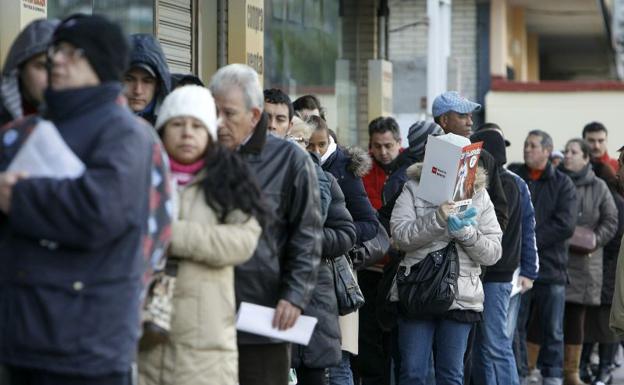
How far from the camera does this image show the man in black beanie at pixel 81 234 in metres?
4.62

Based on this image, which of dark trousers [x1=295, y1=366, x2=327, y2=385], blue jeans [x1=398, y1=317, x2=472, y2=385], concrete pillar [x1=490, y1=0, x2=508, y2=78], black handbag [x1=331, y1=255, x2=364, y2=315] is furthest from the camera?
concrete pillar [x1=490, y1=0, x2=508, y2=78]

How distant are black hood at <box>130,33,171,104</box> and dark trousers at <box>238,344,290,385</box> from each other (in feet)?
3.80

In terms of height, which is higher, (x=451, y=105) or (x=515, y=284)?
(x=451, y=105)

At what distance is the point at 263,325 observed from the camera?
629cm

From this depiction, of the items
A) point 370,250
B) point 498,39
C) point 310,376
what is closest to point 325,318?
point 310,376

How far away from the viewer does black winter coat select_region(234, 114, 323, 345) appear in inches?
249

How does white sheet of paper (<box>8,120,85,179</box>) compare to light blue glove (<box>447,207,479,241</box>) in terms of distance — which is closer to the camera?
white sheet of paper (<box>8,120,85,179</box>)

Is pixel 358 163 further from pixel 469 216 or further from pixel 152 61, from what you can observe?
pixel 152 61

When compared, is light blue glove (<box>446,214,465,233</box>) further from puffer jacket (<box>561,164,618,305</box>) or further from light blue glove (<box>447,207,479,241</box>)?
puffer jacket (<box>561,164,618,305</box>)

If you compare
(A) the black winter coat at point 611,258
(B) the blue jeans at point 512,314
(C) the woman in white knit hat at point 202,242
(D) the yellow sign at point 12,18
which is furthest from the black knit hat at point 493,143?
(C) the woman in white knit hat at point 202,242

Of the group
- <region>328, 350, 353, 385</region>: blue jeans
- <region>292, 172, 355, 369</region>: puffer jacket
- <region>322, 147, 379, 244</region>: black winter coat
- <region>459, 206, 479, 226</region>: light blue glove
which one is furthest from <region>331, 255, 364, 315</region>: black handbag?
<region>459, 206, 479, 226</region>: light blue glove

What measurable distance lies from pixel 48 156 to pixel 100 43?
404 mm

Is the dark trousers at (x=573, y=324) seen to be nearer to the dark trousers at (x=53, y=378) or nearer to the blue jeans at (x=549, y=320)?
the blue jeans at (x=549, y=320)

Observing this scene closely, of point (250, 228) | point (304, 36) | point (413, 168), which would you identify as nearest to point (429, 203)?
point (413, 168)
